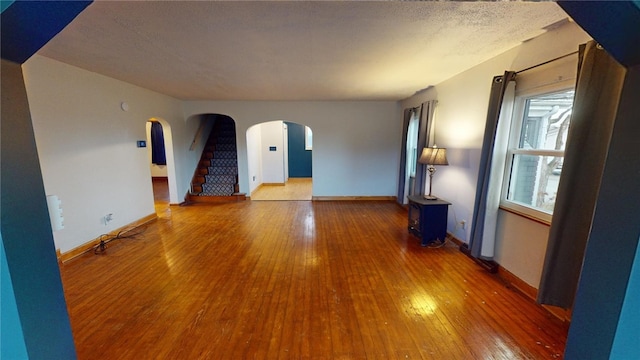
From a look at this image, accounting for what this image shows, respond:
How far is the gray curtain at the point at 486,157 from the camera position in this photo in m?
2.57

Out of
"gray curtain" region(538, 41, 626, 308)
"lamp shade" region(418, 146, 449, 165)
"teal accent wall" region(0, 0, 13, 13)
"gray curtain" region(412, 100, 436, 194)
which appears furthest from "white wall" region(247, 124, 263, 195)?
"gray curtain" region(538, 41, 626, 308)

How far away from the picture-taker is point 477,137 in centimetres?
313

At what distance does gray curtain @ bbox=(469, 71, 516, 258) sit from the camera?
2574 millimetres

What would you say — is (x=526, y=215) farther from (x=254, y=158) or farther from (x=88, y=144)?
(x=254, y=158)

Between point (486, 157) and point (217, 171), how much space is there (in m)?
6.18

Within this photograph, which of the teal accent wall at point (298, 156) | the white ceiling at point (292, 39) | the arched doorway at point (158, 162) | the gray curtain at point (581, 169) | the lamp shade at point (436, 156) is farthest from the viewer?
the teal accent wall at point (298, 156)

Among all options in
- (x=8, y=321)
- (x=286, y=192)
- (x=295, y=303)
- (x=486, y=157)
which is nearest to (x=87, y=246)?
(x=295, y=303)

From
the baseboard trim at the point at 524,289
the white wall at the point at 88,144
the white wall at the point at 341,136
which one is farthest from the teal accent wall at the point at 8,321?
the white wall at the point at 341,136

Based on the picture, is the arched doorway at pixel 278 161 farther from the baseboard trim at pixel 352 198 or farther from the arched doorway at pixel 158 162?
the arched doorway at pixel 158 162

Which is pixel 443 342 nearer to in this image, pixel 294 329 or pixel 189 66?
pixel 294 329

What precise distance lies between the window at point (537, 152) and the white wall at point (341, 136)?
3.44m

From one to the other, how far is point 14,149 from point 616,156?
7.39 ft

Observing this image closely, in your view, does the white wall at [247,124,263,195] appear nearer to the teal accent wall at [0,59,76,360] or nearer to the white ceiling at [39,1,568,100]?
the white ceiling at [39,1,568,100]

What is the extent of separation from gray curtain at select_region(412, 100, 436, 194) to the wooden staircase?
14.0 ft
